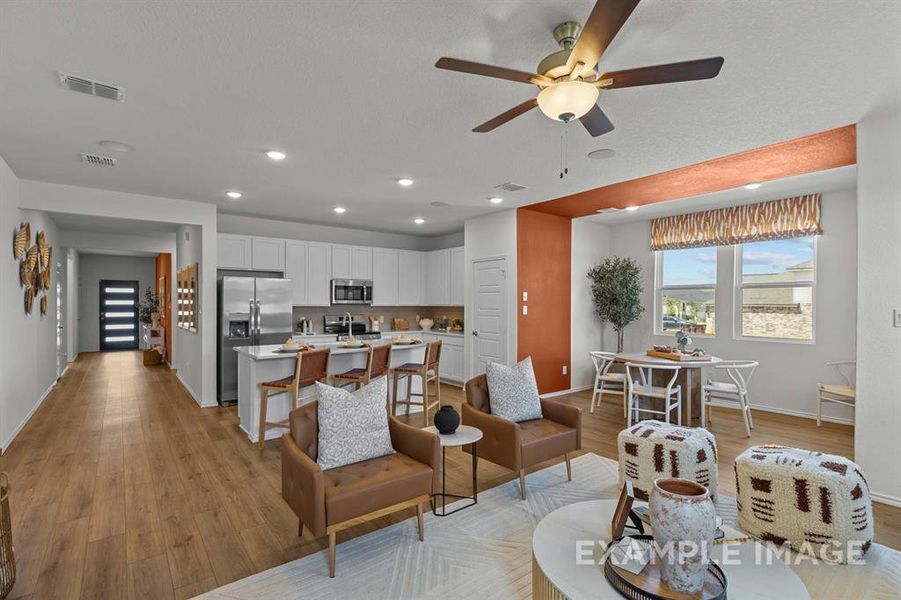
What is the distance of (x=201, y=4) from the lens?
1.95 metres

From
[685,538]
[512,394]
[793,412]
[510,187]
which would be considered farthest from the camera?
[793,412]

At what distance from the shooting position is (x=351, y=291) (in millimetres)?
7652

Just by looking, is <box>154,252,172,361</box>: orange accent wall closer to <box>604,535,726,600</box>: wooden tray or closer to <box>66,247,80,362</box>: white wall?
<box>66,247,80,362</box>: white wall

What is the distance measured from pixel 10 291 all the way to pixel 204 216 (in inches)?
82.4

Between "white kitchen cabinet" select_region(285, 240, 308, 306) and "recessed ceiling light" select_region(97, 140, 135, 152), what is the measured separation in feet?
10.7

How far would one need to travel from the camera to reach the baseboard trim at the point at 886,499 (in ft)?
9.80

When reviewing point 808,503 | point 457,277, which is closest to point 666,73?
point 808,503

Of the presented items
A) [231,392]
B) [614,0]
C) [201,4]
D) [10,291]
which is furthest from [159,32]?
[231,392]

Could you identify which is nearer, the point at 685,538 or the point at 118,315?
the point at 685,538

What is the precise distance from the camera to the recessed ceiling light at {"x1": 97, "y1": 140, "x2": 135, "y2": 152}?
361 centimetres

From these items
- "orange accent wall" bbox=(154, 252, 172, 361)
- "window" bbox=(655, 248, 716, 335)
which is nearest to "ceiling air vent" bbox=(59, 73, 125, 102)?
"window" bbox=(655, 248, 716, 335)

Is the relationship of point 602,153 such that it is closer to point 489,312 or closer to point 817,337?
point 489,312

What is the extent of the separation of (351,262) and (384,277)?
684 millimetres

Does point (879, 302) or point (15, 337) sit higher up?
point (879, 302)
